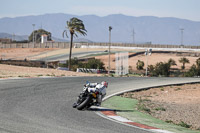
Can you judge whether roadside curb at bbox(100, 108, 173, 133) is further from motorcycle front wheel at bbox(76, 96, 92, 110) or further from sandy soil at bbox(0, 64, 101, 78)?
sandy soil at bbox(0, 64, 101, 78)

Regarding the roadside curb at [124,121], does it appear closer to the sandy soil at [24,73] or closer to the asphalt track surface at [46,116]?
the asphalt track surface at [46,116]

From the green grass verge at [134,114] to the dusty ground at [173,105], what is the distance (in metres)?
0.72

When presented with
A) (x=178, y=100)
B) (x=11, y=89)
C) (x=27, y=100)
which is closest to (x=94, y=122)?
(x=27, y=100)

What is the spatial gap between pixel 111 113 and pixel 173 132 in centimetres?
392

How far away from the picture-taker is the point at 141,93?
1053 inches

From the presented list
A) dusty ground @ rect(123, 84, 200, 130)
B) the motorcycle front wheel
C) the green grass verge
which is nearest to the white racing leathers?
the motorcycle front wheel

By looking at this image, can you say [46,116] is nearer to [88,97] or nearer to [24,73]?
[88,97]

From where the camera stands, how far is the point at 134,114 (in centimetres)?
1580

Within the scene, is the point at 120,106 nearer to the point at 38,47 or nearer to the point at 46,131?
the point at 46,131

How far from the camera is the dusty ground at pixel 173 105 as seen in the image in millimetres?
16895

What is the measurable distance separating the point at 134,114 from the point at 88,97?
6.30 ft

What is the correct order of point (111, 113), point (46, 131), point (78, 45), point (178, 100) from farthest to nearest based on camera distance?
point (78, 45) → point (178, 100) → point (111, 113) → point (46, 131)

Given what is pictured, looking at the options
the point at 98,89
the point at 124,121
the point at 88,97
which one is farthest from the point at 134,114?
the point at 124,121

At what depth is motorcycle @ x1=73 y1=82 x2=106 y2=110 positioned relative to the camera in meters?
15.1
